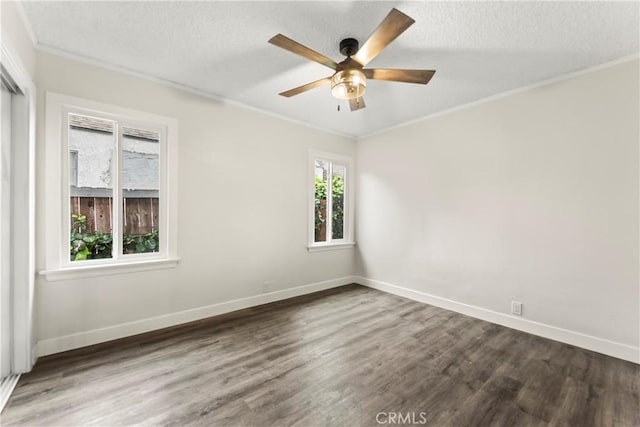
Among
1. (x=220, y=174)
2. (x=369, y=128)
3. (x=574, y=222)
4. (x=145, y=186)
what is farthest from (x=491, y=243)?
(x=145, y=186)

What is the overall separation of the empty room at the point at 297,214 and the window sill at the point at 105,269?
0.07ft

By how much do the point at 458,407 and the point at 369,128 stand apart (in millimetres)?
3672

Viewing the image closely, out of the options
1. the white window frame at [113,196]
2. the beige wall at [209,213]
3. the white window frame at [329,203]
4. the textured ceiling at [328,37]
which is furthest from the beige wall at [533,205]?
the white window frame at [113,196]

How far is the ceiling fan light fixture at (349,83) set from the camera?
6.90 ft

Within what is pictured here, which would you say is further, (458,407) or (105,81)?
(105,81)

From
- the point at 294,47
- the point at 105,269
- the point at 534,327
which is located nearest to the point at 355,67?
the point at 294,47

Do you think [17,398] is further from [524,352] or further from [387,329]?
[524,352]

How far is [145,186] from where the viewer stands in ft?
9.48

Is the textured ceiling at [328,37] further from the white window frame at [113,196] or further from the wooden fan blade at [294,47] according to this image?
the white window frame at [113,196]

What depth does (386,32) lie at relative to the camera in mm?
1706

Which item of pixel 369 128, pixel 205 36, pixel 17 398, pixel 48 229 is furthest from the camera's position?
pixel 369 128

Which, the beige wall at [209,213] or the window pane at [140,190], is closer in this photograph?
the beige wall at [209,213]

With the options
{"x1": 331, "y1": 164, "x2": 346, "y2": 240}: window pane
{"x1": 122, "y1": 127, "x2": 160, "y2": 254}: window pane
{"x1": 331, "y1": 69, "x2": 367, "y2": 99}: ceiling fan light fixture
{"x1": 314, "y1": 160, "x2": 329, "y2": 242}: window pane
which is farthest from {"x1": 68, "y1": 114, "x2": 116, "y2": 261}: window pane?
{"x1": 331, "y1": 164, "x2": 346, "y2": 240}: window pane

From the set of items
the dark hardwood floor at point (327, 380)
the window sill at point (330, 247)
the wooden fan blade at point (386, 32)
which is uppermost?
the wooden fan blade at point (386, 32)
